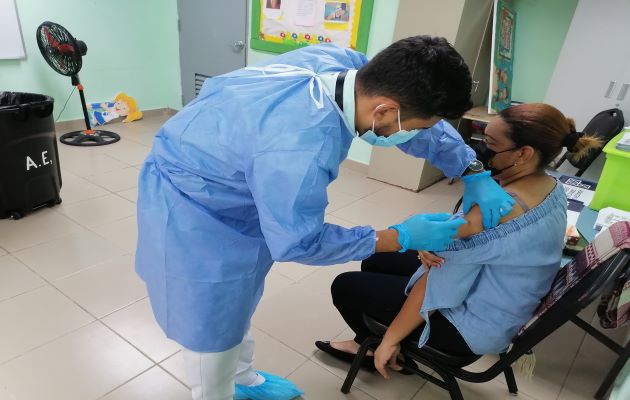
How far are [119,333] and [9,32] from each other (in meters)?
2.98

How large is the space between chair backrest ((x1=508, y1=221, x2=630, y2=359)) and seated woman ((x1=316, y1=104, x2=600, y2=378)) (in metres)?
0.04

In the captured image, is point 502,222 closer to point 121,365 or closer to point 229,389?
point 229,389

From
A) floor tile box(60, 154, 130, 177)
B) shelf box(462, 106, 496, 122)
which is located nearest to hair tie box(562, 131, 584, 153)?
shelf box(462, 106, 496, 122)

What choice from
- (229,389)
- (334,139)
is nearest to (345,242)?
(334,139)

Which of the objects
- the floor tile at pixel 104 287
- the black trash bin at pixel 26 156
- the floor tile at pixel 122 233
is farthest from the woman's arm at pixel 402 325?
the black trash bin at pixel 26 156

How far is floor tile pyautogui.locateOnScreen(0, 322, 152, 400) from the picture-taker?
1396mm

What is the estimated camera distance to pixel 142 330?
169cm

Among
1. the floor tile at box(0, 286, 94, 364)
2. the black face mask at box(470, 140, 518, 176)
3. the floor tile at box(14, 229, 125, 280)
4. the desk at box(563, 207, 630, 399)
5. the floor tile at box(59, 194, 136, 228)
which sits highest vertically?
the black face mask at box(470, 140, 518, 176)

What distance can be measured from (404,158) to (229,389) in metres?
2.45

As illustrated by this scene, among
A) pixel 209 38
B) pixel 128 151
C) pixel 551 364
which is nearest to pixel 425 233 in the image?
pixel 551 364

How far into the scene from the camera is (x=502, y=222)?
105 centimetres

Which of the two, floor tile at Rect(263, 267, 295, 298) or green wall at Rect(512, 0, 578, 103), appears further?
green wall at Rect(512, 0, 578, 103)

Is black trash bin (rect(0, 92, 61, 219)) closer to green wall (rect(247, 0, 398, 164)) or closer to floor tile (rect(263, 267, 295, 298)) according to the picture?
floor tile (rect(263, 267, 295, 298))

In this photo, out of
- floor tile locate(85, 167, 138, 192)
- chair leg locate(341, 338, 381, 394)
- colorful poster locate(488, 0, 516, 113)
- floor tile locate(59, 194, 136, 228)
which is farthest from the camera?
colorful poster locate(488, 0, 516, 113)
